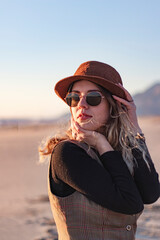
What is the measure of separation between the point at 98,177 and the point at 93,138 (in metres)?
0.32

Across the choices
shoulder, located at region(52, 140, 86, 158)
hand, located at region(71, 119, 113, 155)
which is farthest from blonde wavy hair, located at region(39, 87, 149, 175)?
shoulder, located at region(52, 140, 86, 158)

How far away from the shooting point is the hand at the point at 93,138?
2.13m

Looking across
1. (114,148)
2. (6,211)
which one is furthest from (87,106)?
(6,211)

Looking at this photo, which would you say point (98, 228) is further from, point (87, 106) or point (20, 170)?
point (20, 170)

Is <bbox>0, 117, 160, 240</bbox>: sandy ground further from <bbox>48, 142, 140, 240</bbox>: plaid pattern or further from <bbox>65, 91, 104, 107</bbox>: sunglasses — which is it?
<bbox>48, 142, 140, 240</bbox>: plaid pattern

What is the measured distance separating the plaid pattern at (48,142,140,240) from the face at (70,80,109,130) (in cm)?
25

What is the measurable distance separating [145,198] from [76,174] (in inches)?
21.7

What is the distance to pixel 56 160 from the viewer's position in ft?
6.59

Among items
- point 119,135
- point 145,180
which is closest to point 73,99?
point 119,135

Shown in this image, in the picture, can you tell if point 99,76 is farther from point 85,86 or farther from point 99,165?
point 99,165

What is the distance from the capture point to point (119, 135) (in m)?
2.32

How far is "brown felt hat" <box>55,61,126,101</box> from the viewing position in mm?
2240

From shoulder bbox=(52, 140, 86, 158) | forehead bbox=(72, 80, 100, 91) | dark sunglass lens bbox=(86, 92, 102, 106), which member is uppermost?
forehead bbox=(72, 80, 100, 91)

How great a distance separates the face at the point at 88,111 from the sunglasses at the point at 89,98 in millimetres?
22
